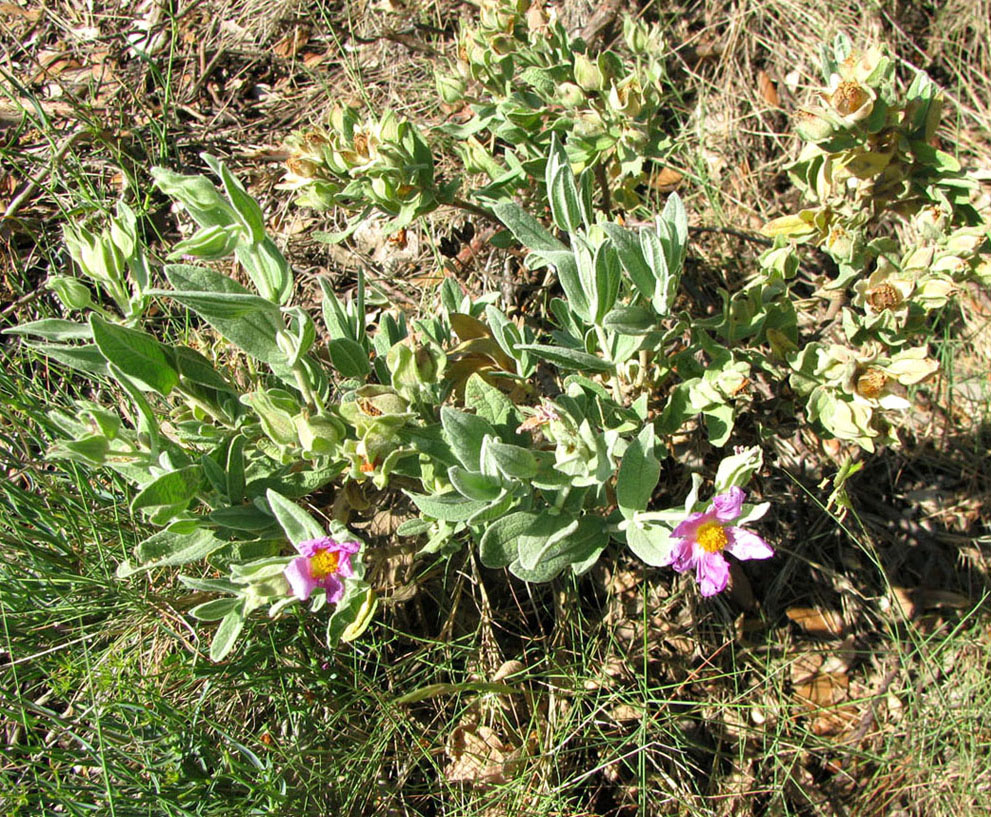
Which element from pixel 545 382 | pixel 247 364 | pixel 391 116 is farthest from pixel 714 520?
pixel 247 364

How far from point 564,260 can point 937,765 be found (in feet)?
7.49

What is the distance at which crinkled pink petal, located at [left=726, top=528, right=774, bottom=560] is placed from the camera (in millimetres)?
1871

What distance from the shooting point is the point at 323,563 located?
6.03 ft

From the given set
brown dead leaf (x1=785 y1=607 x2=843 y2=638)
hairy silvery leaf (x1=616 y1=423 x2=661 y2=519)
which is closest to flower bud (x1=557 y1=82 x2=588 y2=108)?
hairy silvery leaf (x1=616 y1=423 x2=661 y2=519)

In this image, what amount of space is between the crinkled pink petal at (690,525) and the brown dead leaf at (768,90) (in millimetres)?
2577

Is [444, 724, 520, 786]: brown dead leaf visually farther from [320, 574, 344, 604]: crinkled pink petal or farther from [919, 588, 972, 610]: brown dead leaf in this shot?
[919, 588, 972, 610]: brown dead leaf

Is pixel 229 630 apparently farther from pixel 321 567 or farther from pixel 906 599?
pixel 906 599

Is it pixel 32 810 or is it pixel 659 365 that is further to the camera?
pixel 659 365

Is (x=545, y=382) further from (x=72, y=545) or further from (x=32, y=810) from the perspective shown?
(x=32, y=810)

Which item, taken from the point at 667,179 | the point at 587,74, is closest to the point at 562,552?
the point at 587,74

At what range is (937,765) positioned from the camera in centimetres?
278

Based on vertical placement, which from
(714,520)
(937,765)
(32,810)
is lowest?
(937,765)

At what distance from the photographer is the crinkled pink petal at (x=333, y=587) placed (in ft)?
6.06

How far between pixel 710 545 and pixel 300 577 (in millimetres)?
954
